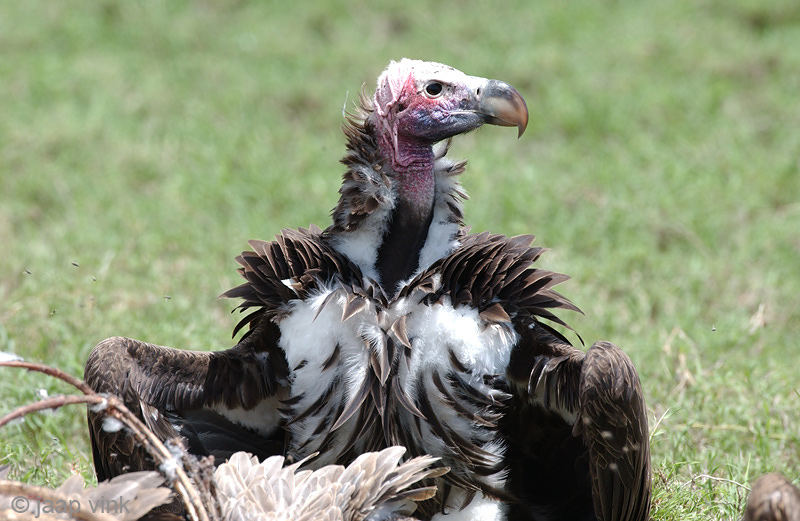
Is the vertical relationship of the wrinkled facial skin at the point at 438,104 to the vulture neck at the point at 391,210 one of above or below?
above

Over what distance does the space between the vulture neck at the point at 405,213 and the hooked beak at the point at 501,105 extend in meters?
0.26

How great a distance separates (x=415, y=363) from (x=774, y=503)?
1105 mm

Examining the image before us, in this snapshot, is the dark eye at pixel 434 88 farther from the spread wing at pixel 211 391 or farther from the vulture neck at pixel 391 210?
the spread wing at pixel 211 391

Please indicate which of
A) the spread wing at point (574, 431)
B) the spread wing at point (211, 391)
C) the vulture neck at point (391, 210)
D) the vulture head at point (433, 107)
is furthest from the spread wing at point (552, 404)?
the spread wing at point (211, 391)

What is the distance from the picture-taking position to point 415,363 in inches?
131

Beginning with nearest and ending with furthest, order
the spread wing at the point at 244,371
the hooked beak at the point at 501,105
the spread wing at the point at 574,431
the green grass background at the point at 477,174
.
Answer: the spread wing at the point at 574,431, the spread wing at the point at 244,371, the hooked beak at the point at 501,105, the green grass background at the point at 477,174

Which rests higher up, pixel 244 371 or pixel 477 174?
pixel 477 174

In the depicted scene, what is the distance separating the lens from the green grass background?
4.58 metres

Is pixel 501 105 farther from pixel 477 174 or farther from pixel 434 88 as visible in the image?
pixel 477 174

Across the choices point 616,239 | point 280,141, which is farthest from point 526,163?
point 280,141

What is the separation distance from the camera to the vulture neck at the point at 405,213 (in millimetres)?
3484

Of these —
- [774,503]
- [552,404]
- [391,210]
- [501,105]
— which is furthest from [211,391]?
[774,503]

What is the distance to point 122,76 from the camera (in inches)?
317

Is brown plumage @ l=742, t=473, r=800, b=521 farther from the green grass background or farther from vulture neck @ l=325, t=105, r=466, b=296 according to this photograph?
vulture neck @ l=325, t=105, r=466, b=296
